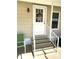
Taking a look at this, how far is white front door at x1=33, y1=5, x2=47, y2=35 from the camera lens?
786 centimetres

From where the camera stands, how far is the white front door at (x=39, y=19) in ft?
25.8

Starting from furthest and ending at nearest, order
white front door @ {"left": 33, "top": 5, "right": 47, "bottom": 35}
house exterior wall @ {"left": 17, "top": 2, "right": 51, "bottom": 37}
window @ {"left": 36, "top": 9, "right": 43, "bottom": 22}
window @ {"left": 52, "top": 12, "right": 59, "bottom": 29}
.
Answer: window @ {"left": 52, "top": 12, "right": 59, "bottom": 29}, window @ {"left": 36, "top": 9, "right": 43, "bottom": 22}, white front door @ {"left": 33, "top": 5, "right": 47, "bottom": 35}, house exterior wall @ {"left": 17, "top": 2, "right": 51, "bottom": 37}

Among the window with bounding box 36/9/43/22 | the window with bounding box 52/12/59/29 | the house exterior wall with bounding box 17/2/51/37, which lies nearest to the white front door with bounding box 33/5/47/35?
the window with bounding box 36/9/43/22

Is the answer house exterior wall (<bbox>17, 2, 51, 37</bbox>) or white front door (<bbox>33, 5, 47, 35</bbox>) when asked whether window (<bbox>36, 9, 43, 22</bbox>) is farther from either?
house exterior wall (<bbox>17, 2, 51, 37</bbox>)

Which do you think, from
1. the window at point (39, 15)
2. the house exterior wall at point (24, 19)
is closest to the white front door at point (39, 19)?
the window at point (39, 15)

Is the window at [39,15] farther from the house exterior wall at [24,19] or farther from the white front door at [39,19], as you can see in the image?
the house exterior wall at [24,19]

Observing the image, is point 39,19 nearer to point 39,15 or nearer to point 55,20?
point 39,15

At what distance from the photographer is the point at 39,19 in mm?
8164

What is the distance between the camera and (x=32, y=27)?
7746 mm

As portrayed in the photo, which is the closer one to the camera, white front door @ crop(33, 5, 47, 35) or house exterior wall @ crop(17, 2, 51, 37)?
house exterior wall @ crop(17, 2, 51, 37)

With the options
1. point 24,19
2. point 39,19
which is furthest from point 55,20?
point 24,19
